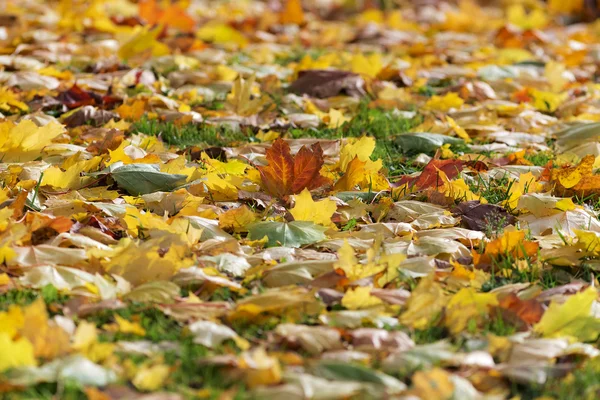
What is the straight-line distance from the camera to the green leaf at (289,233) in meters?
2.28

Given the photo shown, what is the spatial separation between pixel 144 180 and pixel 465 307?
116 centimetres

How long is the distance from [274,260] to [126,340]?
54cm

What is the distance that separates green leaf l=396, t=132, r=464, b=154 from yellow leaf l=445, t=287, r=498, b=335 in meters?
1.31

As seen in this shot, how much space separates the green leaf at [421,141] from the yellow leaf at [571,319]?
143 centimetres

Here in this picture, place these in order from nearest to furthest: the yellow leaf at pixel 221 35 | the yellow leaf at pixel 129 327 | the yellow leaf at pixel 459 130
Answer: the yellow leaf at pixel 129 327
the yellow leaf at pixel 459 130
the yellow leaf at pixel 221 35

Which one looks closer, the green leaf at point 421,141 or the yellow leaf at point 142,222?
the yellow leaf at point 142,222

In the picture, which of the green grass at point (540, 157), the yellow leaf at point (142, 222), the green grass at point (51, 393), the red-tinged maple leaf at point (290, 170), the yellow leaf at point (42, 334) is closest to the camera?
the green grass at point (51, 393)

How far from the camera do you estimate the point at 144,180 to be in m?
2.59

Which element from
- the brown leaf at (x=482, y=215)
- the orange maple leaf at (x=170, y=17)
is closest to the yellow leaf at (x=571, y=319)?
the brown leaf at (x=482, y=215)

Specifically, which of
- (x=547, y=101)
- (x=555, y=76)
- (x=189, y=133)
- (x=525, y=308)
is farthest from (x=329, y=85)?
(x=525, y=308)

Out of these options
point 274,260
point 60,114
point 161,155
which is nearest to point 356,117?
point 161,155

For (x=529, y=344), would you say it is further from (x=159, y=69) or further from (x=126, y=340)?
(x=159, y=69)

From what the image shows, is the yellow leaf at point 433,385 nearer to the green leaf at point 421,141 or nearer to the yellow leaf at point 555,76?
the green leaf at point 421,141

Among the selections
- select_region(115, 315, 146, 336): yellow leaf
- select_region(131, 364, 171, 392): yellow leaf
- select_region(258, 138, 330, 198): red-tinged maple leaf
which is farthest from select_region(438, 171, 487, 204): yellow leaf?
select_region(131, 364, 171, 392): yellow leaf
